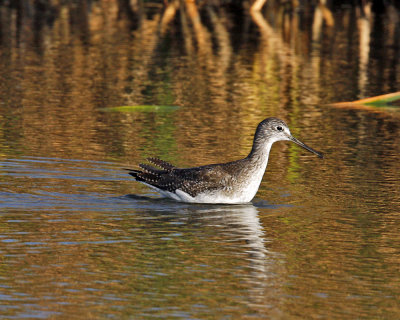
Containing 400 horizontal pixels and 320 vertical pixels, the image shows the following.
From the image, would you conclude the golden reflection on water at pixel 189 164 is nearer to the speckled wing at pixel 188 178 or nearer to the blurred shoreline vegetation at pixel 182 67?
the blurred shoreline vegetation at pixel 182 67

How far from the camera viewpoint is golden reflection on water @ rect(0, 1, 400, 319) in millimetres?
8898

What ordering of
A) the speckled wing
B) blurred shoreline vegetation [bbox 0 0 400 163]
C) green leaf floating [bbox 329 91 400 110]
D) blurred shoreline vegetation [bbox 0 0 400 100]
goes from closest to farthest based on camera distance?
the speckled wing
blurred shoreline vegetation [bbox 0 0 400 163]
green leaf floating [bbox 329 91 400 110]
blurred shoreline vegetation [bbox 0 0 400 100]

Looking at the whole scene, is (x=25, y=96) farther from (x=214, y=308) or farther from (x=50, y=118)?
(x=214, y=308)

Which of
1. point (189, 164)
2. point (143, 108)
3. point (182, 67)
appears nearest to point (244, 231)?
point (189, 164)

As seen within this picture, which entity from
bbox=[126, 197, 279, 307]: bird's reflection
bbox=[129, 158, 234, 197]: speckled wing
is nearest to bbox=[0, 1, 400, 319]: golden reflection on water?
bbox=[126, 197, 279, 307]: bird's reflection

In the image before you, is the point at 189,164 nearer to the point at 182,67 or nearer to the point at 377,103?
the point at 377,103

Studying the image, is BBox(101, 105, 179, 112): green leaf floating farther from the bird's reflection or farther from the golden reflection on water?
the bird's reflection

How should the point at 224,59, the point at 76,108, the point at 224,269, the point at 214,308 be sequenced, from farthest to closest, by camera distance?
the point at 224,59, the point at 76,108, the point at 224,269, the point at 214,308

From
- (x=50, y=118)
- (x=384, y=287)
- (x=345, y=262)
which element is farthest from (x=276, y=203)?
(x=50, y=118)

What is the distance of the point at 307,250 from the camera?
10422mm

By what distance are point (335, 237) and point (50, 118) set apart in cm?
814

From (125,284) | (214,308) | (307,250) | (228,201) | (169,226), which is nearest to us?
(214,308)

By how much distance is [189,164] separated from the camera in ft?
47.4

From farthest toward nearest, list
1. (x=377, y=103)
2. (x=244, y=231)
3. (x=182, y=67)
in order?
(x=182, y=67) < (x=377, y=103) < (x=244, y=231)
